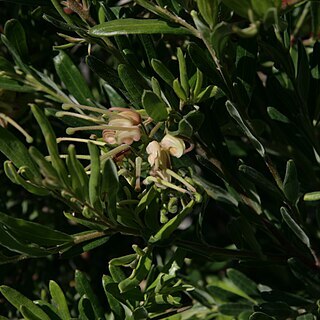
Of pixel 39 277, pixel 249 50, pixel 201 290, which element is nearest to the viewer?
pixel 249 50

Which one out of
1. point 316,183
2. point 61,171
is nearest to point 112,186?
point 61,171

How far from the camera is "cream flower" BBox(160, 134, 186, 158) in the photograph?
61 centimetres

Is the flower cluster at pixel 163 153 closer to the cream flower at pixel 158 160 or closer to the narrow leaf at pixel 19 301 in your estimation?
the cream flower at pixel 158 160

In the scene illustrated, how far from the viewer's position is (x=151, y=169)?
2.00ft

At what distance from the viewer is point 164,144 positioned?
1.99 ft

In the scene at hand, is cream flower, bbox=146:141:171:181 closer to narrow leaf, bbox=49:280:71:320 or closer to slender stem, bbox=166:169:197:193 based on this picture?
slender stem, bbox=166:169:197:193

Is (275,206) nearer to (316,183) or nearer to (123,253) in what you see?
(316,183)

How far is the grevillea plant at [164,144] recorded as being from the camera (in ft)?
1.89

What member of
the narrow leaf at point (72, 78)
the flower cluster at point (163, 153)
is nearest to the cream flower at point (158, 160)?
the flower cluster at point (163, 153)

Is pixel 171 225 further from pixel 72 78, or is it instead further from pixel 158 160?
pixel 72 78

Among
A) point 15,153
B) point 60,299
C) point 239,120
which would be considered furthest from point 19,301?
point 239,120

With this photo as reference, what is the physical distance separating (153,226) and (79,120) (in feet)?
0.66

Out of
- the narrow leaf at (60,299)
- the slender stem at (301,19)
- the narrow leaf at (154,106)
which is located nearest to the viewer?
the narrow leaf at (154,106)

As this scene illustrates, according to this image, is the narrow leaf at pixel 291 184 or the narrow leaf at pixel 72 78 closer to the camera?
the narrow leaf at pixel 291 184
